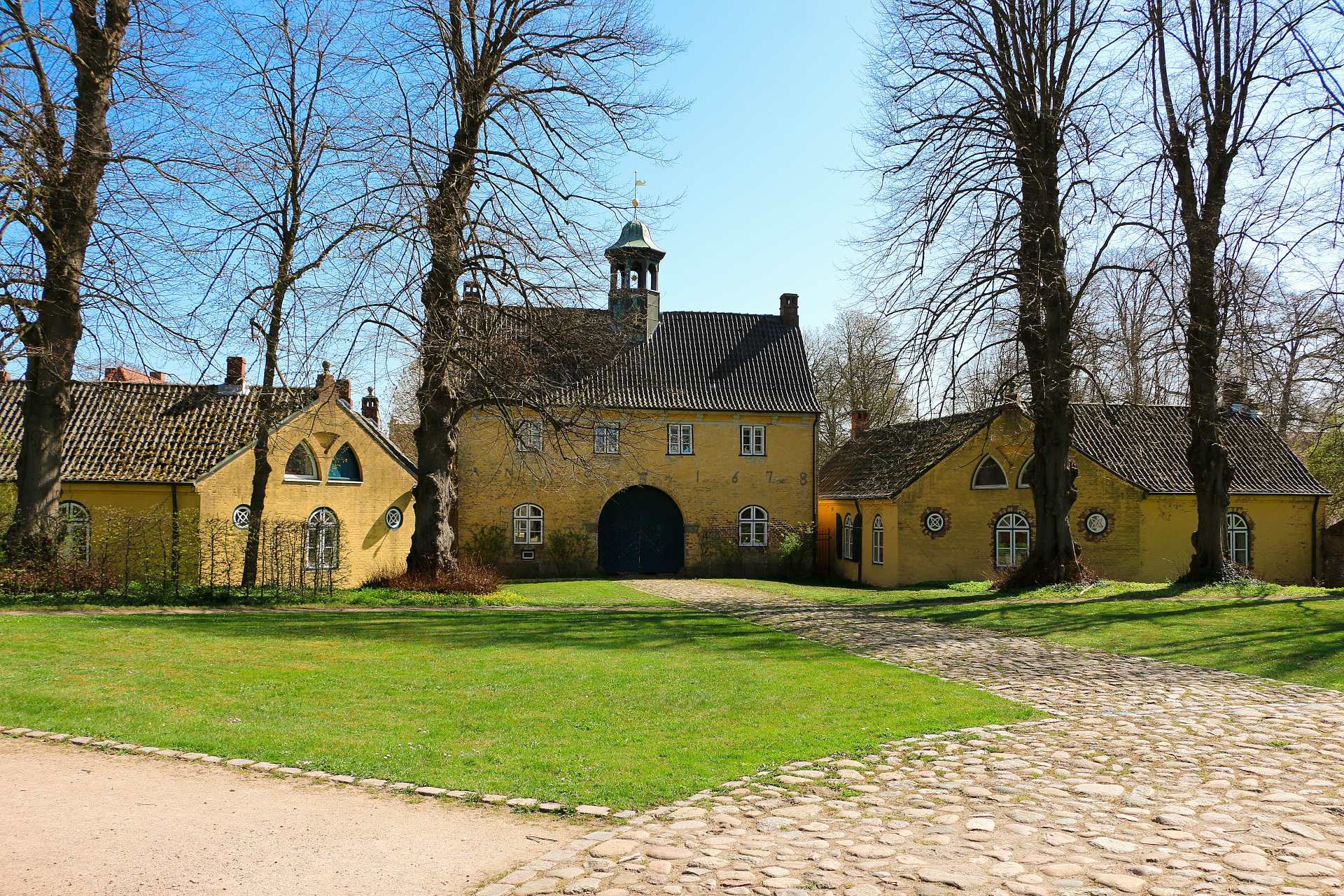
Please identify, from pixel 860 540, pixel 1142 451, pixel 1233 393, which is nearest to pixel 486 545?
pixel 860 540

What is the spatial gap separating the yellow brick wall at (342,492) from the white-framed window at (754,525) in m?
11.1

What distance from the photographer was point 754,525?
1380 inches

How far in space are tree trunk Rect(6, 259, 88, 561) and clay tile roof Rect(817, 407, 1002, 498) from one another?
18229 millimetres

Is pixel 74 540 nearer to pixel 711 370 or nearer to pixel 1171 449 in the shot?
pixel 711 370

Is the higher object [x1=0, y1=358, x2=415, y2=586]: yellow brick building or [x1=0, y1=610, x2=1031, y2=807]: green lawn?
[x1=0, y1=358, x2=415, y2=586]: yellow brick building

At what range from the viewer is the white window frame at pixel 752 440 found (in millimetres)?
35250

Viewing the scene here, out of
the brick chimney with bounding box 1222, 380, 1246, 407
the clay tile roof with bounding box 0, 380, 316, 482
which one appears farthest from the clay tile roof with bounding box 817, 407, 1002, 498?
the clay tile roof with bounding box 0, 380, 316, 482

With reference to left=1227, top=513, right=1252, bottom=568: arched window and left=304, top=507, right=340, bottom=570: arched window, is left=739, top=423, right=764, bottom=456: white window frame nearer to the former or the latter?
left=304, top=507, right=340, bottom=570: arched window

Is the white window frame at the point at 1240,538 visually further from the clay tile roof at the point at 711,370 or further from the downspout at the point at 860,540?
the clay tile roof at the point at 711,370

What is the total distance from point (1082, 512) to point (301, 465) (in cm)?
2251

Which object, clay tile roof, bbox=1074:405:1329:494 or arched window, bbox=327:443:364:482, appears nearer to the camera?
arched window, bbox=327:443:364:482

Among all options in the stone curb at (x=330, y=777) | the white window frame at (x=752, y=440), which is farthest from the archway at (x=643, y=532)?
the stone curb at (x=330, y=777)

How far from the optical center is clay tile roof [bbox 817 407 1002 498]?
2919 cm

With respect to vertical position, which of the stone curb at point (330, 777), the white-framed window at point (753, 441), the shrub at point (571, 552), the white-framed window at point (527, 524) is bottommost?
the stone curb at point (330, 777)
